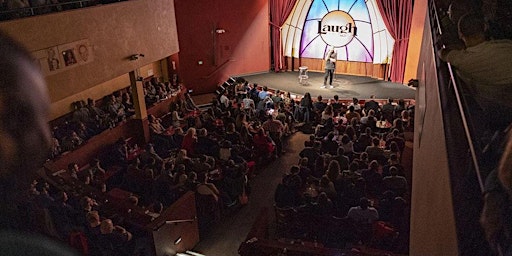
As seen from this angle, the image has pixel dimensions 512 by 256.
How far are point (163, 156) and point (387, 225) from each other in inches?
228

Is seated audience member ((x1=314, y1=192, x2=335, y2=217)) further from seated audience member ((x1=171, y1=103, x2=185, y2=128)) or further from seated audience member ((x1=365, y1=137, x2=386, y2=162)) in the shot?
seated audience member ((x1=171, y1=103, x2=185, y2=128))

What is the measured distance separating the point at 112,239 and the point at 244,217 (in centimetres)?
296

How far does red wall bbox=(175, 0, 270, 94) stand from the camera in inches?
648

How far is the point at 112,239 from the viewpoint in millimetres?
6355

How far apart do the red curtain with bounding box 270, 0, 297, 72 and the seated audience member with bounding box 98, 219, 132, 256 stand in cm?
1310

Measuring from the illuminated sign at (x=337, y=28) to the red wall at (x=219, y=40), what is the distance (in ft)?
8.08

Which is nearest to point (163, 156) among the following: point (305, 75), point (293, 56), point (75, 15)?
point (75, 15)

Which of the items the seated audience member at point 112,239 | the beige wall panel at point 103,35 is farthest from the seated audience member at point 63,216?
the beige wall panel at point 103,35

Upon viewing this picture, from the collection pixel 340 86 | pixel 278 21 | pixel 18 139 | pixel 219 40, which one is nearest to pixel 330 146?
pixel 340 86

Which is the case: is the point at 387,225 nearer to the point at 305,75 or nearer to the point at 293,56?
the point at 305,75

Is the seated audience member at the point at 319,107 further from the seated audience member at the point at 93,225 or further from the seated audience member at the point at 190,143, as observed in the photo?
the seated audience member at the point at 93,225

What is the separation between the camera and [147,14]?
11797 millimetres

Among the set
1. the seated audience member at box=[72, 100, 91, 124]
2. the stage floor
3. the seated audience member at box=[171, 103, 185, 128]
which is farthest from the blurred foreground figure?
the stage floor

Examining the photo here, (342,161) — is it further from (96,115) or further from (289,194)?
(96,115)
